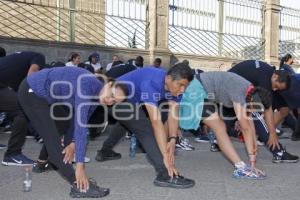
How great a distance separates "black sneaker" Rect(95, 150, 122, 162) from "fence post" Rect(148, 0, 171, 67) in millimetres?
7493

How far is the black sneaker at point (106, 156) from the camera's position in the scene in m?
7.15

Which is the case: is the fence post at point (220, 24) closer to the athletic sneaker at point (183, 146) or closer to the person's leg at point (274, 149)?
the athletic sneaker at point (183, 146)

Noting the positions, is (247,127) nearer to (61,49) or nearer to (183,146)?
(183,146)

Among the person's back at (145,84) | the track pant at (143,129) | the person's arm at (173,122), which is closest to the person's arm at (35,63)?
the track pant at (143,129)

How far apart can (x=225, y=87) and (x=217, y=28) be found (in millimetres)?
11311

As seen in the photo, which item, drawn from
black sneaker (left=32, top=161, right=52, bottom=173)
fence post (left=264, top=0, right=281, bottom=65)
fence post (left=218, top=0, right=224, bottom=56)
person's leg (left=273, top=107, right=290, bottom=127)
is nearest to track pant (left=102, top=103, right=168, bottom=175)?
black sneaker (left=32, top=161, right=52, bottom=173)

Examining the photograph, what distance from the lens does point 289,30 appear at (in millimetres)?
19609

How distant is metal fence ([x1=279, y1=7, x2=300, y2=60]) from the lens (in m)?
19.3

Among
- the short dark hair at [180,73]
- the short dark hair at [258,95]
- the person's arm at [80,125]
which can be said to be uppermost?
the short dark hair at [180,73]

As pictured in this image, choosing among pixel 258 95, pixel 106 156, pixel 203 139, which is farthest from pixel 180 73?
pixel 203 139

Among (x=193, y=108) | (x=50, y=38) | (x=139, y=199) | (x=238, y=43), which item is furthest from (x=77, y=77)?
(x=238, y=43)

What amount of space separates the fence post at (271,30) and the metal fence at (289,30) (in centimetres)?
42

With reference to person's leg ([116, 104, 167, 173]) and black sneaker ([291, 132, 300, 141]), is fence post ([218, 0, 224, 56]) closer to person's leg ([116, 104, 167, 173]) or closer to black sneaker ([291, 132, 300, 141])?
black sneaker ([291, 132, 300, 141])

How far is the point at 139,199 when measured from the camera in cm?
500
